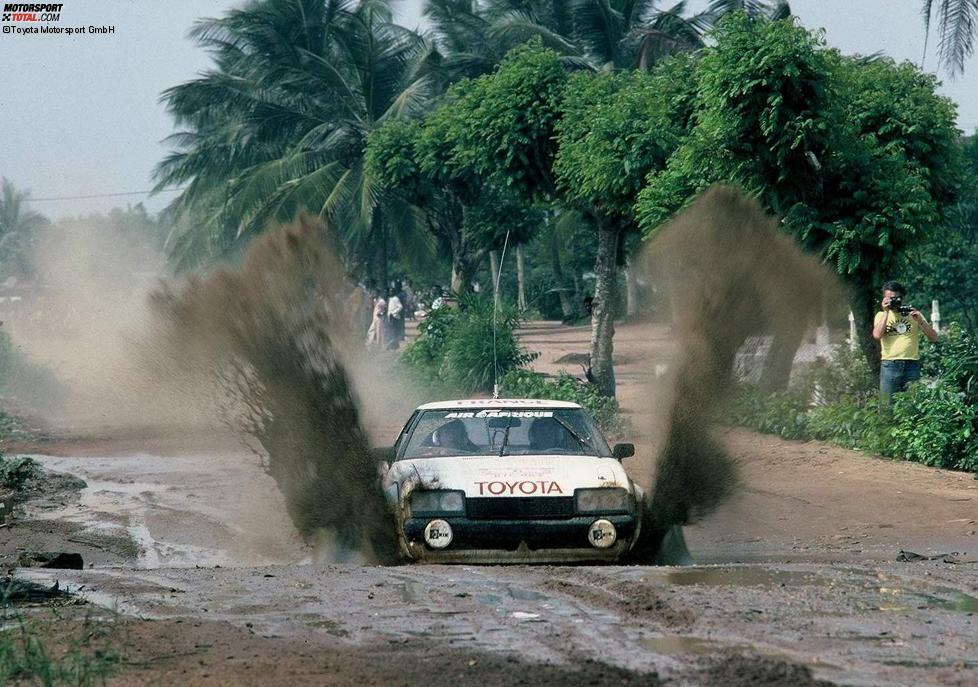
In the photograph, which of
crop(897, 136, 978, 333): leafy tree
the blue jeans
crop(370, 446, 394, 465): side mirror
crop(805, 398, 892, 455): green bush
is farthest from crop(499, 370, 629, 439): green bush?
crop(897, 136, 978, 333): leafy tree

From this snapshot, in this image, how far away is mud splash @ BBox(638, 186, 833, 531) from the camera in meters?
10.8

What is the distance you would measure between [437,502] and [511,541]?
21.5 inches

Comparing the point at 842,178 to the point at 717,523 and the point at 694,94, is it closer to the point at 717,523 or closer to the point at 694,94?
the point at 694,94

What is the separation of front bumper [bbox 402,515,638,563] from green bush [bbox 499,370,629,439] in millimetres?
10529

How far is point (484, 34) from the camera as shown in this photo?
4116 cm

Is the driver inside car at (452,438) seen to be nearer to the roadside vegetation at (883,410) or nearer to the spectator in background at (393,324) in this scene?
the roadside vegetation at (883,410)

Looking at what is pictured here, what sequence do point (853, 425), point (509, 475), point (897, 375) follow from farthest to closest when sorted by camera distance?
point (853, 425), point (897, 375), point (509, 475)

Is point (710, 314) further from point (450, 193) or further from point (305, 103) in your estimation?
point (305, 103)

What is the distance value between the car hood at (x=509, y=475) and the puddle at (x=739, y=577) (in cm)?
87

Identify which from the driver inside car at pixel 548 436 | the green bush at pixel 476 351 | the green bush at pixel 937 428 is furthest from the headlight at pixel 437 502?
the green bush at pixel 476 351

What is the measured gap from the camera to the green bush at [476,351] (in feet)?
83.8

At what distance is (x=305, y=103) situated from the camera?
4419 cm

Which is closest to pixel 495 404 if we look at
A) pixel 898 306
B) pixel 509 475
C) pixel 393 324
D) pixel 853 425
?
pixel 509 475

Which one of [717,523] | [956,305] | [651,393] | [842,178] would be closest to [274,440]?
[651,393]
